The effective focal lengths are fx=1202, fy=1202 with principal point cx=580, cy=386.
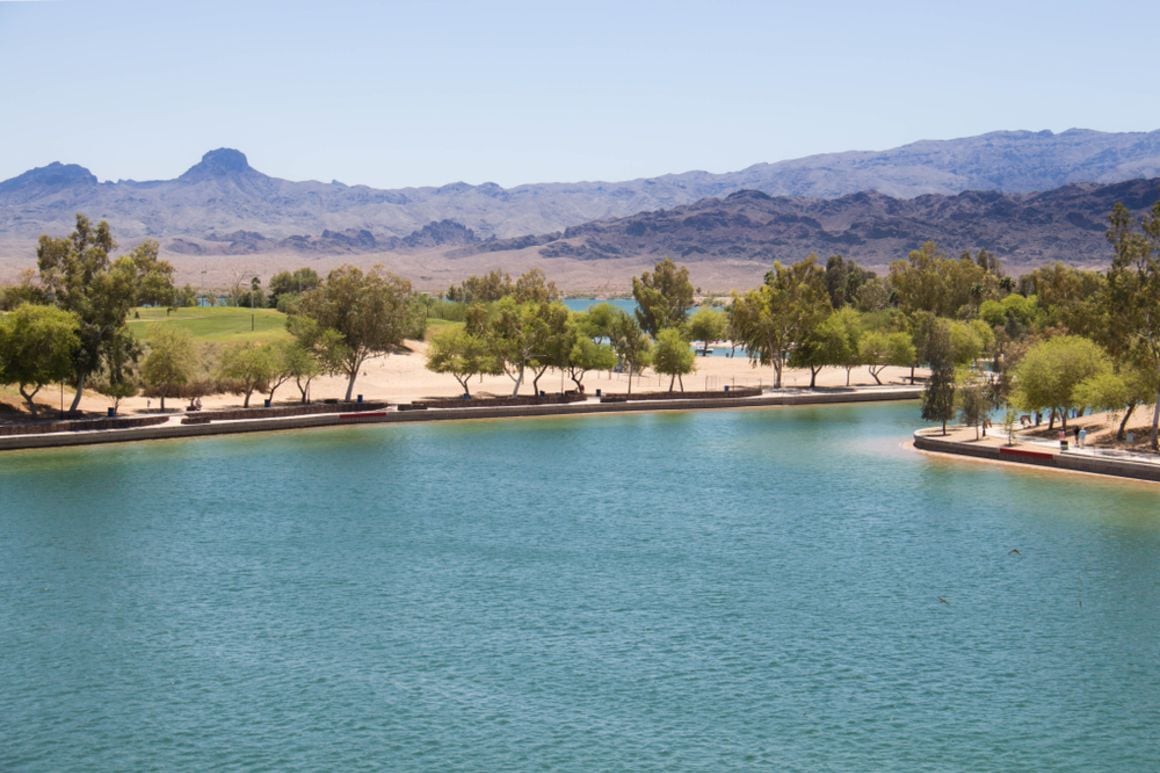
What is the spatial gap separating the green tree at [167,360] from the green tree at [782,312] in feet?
180

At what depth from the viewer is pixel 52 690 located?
35406 millimetres

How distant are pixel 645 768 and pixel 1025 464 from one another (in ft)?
162

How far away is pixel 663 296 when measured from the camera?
15875 cm

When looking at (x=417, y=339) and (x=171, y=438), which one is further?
(x=417, y=339)

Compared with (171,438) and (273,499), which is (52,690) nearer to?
(273,499)

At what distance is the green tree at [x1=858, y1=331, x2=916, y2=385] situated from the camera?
123 metres

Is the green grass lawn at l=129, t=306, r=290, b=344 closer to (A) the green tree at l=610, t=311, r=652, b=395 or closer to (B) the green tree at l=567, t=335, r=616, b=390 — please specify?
(B) the green tree at l=567, t=335, r=616, b=390

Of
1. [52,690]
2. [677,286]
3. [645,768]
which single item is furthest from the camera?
[677,286]

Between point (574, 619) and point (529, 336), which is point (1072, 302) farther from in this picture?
point (574, 619)

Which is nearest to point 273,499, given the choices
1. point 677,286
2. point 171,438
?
point 171,438

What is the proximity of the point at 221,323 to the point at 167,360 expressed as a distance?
5374cm

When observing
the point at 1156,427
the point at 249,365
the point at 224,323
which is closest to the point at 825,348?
the point at 1156,427

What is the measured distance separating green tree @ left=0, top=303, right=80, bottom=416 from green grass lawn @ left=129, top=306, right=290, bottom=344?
3341 centimetres

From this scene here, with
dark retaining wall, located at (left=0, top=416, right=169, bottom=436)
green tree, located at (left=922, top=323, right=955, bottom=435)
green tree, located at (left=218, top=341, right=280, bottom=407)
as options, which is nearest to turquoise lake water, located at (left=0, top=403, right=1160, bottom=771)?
dark retaining wall, located at (left=0, top=416, right=169, bottom=436)
